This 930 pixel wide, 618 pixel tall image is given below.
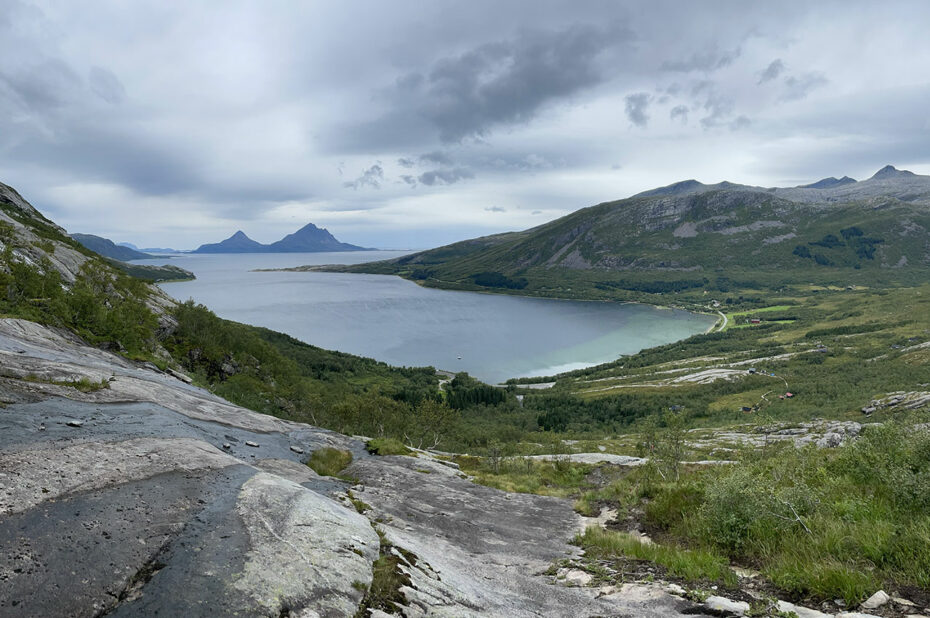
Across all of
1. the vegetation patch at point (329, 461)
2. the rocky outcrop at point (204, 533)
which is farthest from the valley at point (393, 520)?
the vegetation patch at point (329, 461)

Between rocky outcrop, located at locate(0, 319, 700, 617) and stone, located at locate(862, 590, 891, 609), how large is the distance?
2977 millimetres

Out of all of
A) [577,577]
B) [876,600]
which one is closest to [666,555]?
[577,577]

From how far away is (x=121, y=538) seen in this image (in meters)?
7.26

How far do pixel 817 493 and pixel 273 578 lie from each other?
1399 centimetres

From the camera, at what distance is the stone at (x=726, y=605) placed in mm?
7698

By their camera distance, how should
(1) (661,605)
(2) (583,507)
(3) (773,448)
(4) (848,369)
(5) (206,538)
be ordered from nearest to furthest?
(5) (206,538) → (1) (661,605) → (2) (583,507) → (3) (773,448) → (4) (848,369)

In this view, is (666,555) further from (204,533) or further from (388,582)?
(204,533)

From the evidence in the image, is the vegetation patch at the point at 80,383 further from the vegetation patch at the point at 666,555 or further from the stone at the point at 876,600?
the stone at the point at 876,600

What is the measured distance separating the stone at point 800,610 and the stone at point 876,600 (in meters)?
0.67

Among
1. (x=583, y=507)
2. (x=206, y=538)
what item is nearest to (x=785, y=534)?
(x=583, y=507)

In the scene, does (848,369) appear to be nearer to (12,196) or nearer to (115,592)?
(115,592)

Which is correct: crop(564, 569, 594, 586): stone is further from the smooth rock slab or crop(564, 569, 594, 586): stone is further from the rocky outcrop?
the smooth rock slab

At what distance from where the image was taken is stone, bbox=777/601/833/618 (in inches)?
283

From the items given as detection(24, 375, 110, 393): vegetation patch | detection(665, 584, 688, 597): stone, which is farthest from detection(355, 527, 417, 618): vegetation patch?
detection(24, 375, 110, 393): vegetation patch
